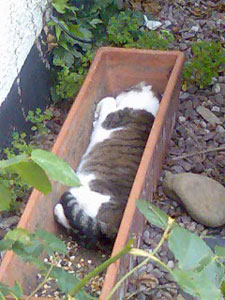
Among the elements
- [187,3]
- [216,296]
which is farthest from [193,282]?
[187,3]

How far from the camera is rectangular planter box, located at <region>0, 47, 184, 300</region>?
2.31 metres

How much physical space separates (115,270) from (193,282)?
1300 mm

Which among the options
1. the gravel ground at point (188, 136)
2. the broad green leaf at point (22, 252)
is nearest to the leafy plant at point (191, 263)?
the broad green leaf at point (22, 252)

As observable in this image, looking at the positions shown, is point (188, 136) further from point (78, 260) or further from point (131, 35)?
point (78, 260)

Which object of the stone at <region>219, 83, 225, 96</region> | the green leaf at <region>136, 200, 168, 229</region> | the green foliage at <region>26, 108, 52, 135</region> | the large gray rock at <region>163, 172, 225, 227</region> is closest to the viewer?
the green leaf at <region>136, 200, 168, 229</region>

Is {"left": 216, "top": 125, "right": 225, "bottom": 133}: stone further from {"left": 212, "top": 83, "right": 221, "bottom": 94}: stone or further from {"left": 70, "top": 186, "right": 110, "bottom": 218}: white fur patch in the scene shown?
{"left": 70, "top": 186, "right": 110, "bottom": 218}: white fur patch

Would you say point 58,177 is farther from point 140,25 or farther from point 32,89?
point 140,25

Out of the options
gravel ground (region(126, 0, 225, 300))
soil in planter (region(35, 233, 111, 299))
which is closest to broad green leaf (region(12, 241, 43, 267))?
gravel ground (region(126, 0, 225, 300))

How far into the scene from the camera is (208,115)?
3.42 m

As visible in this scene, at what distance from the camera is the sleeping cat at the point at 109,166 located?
257 cm

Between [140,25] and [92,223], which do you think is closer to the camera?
[92,223]

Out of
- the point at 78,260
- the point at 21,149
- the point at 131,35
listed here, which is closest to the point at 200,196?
the point at 78,260

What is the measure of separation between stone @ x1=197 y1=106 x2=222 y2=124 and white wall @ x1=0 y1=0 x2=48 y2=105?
102cm

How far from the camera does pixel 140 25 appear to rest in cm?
398
